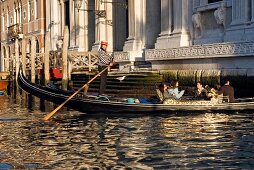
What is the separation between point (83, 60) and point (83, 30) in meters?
4.03

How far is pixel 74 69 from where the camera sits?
60.8 ft

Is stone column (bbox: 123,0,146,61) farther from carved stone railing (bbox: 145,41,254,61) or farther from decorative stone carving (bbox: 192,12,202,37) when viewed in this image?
decorative stone carving (bbox: 192,12,202,37)

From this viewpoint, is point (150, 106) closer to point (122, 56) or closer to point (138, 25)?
point (122, 56)

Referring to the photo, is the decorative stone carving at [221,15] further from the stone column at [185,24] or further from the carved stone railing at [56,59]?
the carved stone railing at [56,59]

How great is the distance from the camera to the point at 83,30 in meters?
22.5

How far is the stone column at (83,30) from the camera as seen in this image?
22.4m

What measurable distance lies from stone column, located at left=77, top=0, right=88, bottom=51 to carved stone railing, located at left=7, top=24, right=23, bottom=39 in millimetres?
9609

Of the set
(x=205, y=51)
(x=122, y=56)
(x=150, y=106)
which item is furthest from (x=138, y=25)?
(x=150, y=106)

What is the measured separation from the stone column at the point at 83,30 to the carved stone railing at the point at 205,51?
7089 mm

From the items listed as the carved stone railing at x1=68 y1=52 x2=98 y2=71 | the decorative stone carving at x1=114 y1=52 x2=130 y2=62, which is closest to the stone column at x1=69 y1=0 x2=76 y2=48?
the carved stone railing at x1=68 y1=52 x2=98 y2=71

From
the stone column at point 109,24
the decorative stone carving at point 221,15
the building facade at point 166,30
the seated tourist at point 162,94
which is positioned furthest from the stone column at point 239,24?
the stone column at point 109,24

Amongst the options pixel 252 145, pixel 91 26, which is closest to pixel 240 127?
pixel 252 145

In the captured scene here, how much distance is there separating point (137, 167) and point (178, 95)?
5122 millimetres

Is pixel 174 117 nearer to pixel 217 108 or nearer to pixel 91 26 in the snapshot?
pixel 217 108
